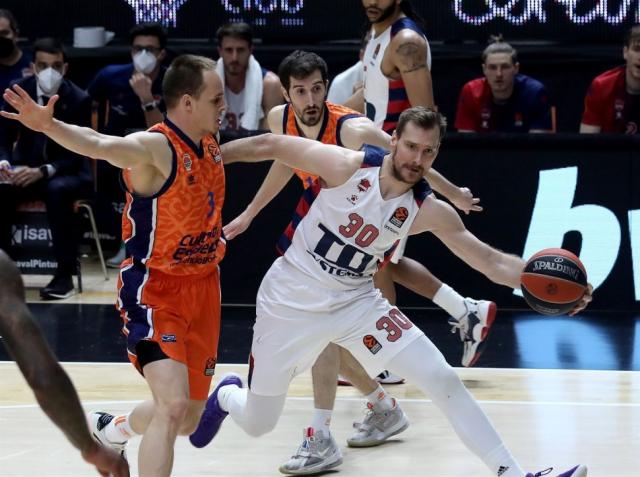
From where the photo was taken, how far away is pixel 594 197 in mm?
8750

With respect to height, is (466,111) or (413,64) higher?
(413,64)

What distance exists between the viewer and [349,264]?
5.24 m

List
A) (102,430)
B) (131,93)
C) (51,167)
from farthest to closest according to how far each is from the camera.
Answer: (131,93), (51,167), (102,430)

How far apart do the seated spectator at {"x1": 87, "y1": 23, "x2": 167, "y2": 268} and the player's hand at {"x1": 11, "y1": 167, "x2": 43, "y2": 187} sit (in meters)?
0.81

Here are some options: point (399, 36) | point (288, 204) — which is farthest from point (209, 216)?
point (288, 204)

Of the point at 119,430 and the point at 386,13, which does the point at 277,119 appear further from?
the point at 119,430

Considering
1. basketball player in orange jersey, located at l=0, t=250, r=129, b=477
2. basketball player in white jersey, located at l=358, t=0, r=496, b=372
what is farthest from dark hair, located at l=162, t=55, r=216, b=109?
basketball player in white jersey, located at l=358, t=0, r=496, b=372

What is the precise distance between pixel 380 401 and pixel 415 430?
269 millimetres

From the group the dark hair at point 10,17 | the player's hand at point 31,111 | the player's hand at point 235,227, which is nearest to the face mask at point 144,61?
the dark hair at point 10,17

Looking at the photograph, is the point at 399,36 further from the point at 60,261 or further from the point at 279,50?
the point at 60,261

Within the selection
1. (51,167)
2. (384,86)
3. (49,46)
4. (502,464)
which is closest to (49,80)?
(49,46)

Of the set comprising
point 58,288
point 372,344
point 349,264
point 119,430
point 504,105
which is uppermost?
point 504,105

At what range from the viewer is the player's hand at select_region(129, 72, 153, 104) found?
970cm

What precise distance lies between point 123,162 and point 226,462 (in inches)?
61.1
